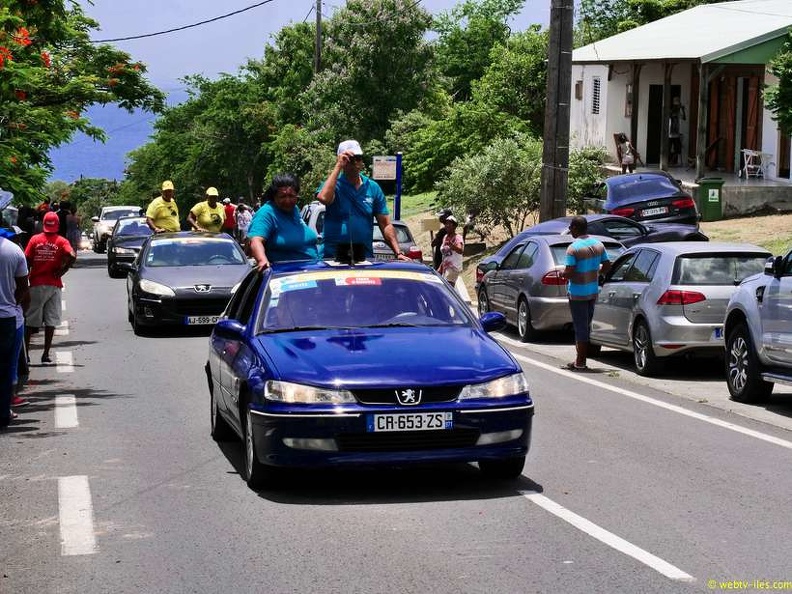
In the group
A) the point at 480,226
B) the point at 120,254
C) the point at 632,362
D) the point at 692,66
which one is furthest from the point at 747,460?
the point at 692,66

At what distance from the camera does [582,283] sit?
53.7ft

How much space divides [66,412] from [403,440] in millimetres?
5344

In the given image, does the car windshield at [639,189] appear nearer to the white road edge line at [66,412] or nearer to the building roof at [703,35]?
the building roof at [703,35]

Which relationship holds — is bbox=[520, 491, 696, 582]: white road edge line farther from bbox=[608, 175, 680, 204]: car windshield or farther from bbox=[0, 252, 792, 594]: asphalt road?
bbox=[608, 175, 680, 204]: car windshield

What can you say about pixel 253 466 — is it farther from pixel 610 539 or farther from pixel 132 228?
pixel 132 228

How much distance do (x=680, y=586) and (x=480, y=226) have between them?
29.0m

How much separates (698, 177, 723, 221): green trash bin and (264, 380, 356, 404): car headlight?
83.4ft

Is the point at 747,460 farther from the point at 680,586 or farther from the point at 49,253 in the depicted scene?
the point at 49,253

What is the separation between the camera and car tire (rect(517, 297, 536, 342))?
65.2 feet

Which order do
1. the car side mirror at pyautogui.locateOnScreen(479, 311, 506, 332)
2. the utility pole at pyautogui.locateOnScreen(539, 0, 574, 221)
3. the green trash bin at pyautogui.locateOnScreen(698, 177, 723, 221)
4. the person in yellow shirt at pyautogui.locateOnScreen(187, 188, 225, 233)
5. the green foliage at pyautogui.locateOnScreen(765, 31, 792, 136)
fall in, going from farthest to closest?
the green trash bin at pyautogui.locateOnScreen(698, 177, 723, 221) → the green foliage at pyautogui.locateOnScreen(765, 31, 792, 136) → the person in yellow shirt at pyautogui.locateOnScreen(187, 188, 225, 233) → the utility pole at pyautogui.locateOnScreen(539, 0, 574, 221) → the car side mirror at pyautogui.locateOnScreen(479, 311, 506, 332)

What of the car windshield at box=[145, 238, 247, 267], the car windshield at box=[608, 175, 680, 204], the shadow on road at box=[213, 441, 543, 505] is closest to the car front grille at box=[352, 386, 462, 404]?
the shadow on road at box=[213, 441, 543, 505]

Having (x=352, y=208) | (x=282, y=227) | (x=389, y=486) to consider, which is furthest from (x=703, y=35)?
(x=389, y=486)

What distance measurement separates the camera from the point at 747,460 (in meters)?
10.2

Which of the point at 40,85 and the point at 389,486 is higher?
the point at 40,85
